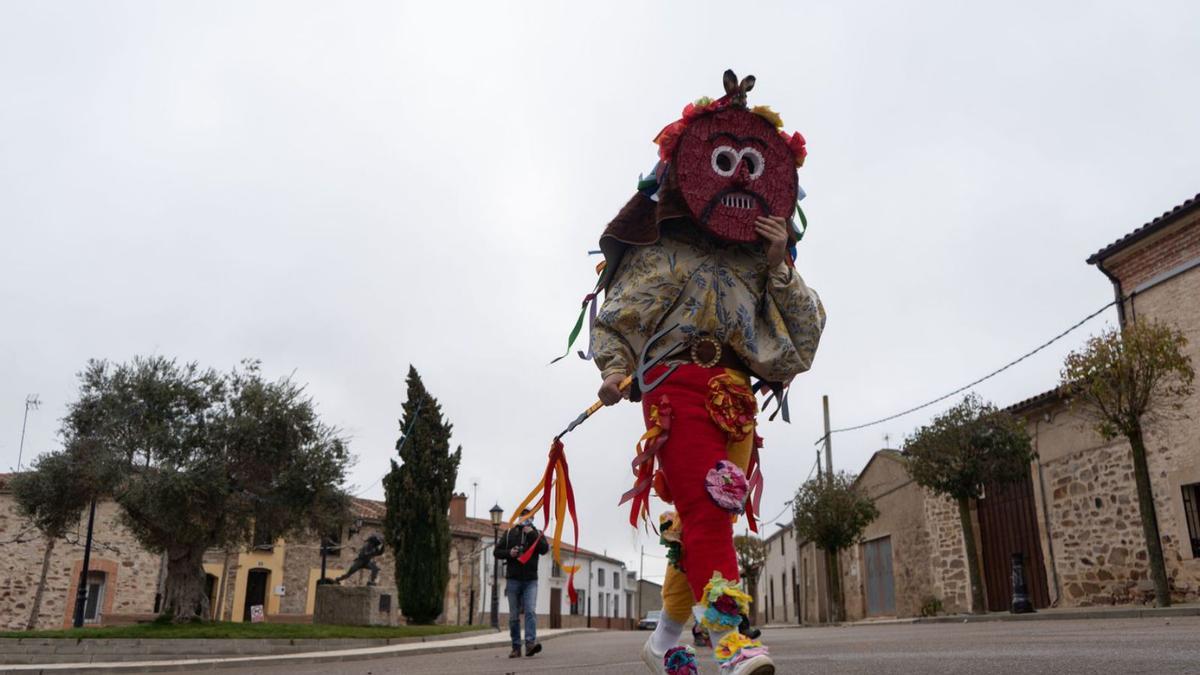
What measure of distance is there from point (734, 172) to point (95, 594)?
1251 inches

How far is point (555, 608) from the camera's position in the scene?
4959 centimetres

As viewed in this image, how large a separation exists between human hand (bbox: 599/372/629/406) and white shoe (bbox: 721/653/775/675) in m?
0.92

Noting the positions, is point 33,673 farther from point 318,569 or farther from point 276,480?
point 318,569

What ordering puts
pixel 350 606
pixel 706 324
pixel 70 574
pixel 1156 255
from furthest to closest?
pixel 70 574, pixel 350 606, pixel 1156 255, pixel 706 324

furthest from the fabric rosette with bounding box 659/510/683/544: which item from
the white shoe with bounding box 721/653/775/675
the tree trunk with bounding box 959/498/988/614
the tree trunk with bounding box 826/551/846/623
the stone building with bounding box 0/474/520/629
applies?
the tree trunk with bounding box 826/551/846/623

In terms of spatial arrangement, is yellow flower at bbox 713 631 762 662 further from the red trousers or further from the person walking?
the person walking

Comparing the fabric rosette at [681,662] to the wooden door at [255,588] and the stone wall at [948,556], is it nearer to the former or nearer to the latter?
the stone wall at [948,556]

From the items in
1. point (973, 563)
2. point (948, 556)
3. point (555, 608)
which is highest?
point (948, 556)

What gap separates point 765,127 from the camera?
323cm

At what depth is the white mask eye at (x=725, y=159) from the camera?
3.13 metres

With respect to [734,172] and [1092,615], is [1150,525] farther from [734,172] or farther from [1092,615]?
[734,172]

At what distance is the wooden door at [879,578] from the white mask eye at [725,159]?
23905 mm

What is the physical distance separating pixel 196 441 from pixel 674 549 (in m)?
17.1

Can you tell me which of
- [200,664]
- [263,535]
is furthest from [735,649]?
[263,535]
